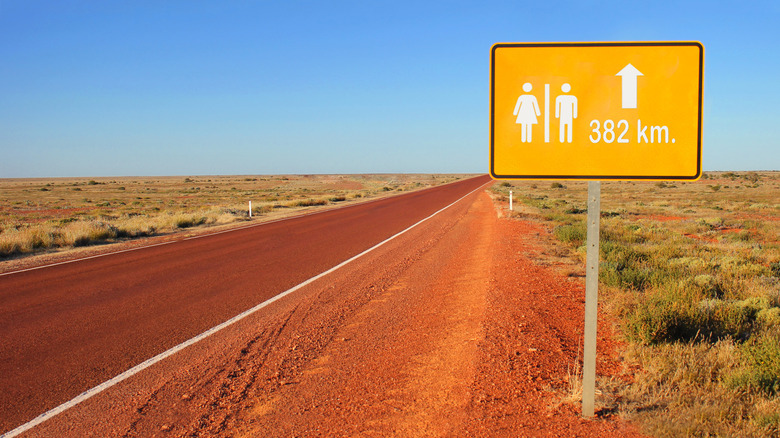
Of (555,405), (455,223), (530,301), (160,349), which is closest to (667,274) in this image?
(530,301)

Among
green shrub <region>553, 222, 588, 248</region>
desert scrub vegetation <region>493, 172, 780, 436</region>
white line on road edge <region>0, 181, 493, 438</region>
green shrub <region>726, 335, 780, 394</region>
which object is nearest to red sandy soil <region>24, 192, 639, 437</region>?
white line on road edge <region>0, 181, 493, 438</region>

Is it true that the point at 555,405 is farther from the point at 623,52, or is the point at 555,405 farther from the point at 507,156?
the point at 623,52

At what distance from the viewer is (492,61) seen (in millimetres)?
3270

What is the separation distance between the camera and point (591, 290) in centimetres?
332

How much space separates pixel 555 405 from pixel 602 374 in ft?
2.96

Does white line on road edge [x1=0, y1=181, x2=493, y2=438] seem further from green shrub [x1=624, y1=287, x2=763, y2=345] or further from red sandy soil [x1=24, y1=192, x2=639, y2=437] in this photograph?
green shrub [x1=624, y1=287, x2=763, y2=345]

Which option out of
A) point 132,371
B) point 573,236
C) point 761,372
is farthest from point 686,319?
point 573,236

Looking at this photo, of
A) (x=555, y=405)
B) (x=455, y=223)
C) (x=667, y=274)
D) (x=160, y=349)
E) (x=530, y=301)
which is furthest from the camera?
(x=455, y=223)

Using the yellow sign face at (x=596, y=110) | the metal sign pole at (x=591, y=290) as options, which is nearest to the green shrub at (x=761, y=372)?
the metal sign pole at (x=591, y=290)

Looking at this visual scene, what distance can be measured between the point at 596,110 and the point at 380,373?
2.99m

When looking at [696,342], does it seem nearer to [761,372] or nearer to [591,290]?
[761,372]

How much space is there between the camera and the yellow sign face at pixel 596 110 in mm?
3133

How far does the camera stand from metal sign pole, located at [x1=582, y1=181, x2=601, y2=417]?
10.5 ft

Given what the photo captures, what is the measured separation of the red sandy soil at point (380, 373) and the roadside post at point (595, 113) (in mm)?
1317
